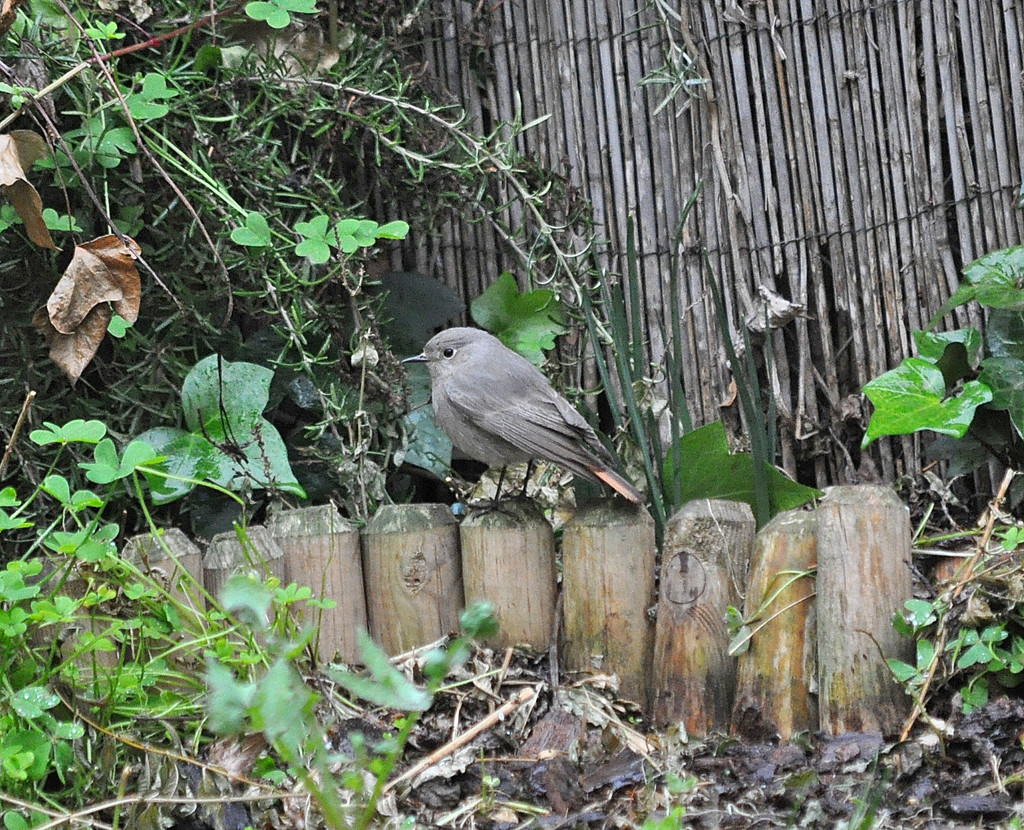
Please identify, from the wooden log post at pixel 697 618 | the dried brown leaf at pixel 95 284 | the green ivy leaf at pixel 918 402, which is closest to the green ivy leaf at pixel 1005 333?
the green ivy leaf at pixel 918 402

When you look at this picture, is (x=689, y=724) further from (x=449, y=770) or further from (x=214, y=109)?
(x=214, y=109)

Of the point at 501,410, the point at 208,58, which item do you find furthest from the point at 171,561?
the point at 208,58

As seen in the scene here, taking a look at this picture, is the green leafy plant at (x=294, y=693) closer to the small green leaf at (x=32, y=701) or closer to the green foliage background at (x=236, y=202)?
the small green leaf at (x=32, y=701)

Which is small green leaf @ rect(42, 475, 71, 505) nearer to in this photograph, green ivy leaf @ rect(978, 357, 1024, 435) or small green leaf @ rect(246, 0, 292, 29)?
small green leaf @ rect(246, 0, 292, 29)

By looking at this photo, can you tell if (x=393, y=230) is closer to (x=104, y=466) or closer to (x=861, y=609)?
(x=104, y=466)

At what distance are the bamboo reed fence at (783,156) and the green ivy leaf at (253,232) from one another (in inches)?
31.2

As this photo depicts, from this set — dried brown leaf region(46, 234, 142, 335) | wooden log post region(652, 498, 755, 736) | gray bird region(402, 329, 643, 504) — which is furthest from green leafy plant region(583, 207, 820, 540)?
dried brown leaf region(46, 234, 142, 335)

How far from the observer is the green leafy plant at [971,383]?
314cm

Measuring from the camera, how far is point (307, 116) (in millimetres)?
3379

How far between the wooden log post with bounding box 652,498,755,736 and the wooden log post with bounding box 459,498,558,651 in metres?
0.32

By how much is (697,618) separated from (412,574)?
0.71 m

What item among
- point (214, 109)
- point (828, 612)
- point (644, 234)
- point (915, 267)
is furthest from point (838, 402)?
point (214, 109)

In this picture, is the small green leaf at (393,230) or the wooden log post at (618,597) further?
the small green leaf at (393,230)

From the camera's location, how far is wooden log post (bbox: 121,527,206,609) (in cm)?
258
